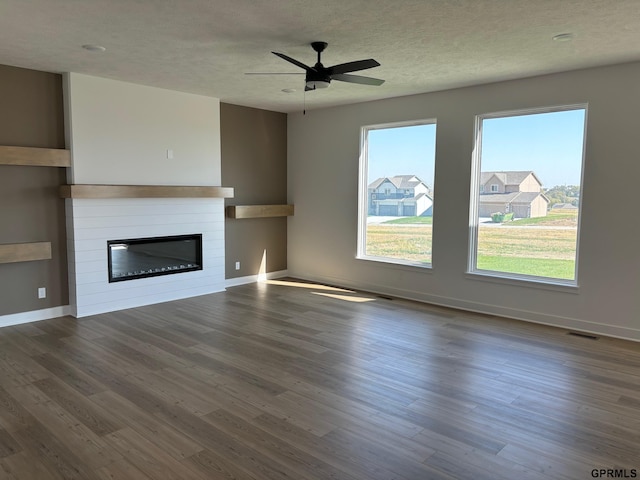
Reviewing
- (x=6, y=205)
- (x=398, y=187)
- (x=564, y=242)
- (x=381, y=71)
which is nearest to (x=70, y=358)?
(x=6, y=205)

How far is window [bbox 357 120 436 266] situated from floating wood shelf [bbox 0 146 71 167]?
3.84m

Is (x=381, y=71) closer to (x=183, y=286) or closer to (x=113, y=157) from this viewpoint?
(x=113, y=157)

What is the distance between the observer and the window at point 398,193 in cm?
617

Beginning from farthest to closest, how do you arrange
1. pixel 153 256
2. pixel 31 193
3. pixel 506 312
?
1. pixel 153 256
2. pixel 506 312
3. pixel 31 193

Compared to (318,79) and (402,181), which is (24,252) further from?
(402,181)

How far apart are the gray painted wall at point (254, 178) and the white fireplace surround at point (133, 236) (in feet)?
1.61

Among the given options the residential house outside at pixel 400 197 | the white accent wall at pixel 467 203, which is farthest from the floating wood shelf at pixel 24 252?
the residential house outside at pixel 400 197

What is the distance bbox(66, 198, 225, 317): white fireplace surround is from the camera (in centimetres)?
521

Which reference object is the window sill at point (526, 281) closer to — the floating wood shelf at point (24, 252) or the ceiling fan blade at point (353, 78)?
the ceiling fan blade at point (353, 78)

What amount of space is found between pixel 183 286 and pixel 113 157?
1.86m

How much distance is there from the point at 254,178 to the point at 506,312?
412 cm

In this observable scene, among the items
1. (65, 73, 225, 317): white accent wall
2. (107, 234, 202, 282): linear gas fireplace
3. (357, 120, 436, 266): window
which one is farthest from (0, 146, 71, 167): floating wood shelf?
(357, 120, 436, 266): window

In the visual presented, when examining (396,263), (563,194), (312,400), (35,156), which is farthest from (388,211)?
(35,156)

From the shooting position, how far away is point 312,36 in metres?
3.76
